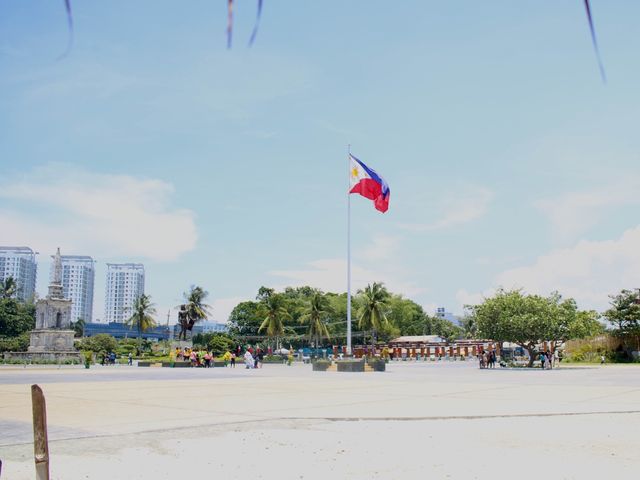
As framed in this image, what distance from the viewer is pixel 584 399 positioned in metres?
18.4

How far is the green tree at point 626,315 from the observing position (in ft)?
199

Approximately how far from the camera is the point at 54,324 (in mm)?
64688

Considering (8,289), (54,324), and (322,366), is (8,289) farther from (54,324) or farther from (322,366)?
(322,366)

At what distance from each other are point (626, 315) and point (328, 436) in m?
58.2

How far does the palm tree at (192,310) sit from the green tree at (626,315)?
51.8 m

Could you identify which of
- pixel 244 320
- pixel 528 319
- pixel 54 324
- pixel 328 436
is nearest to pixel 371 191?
pixel 528 319

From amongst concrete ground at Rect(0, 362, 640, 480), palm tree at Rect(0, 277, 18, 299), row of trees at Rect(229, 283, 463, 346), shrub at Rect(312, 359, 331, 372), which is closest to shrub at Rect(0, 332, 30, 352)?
row of trees at Rect(229, 283, 463, 346)

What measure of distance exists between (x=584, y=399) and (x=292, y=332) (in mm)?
89380

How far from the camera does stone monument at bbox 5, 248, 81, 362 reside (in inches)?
2496

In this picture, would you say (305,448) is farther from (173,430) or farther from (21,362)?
(21,362)

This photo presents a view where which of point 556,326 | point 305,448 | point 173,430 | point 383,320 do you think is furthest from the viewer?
point 383,320

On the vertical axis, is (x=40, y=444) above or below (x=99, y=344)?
below

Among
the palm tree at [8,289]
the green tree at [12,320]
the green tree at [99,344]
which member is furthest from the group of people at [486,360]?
the palm tree at [8,289]

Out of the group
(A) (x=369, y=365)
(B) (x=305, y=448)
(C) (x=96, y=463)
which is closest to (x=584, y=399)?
(B) (x=305, y=448)
